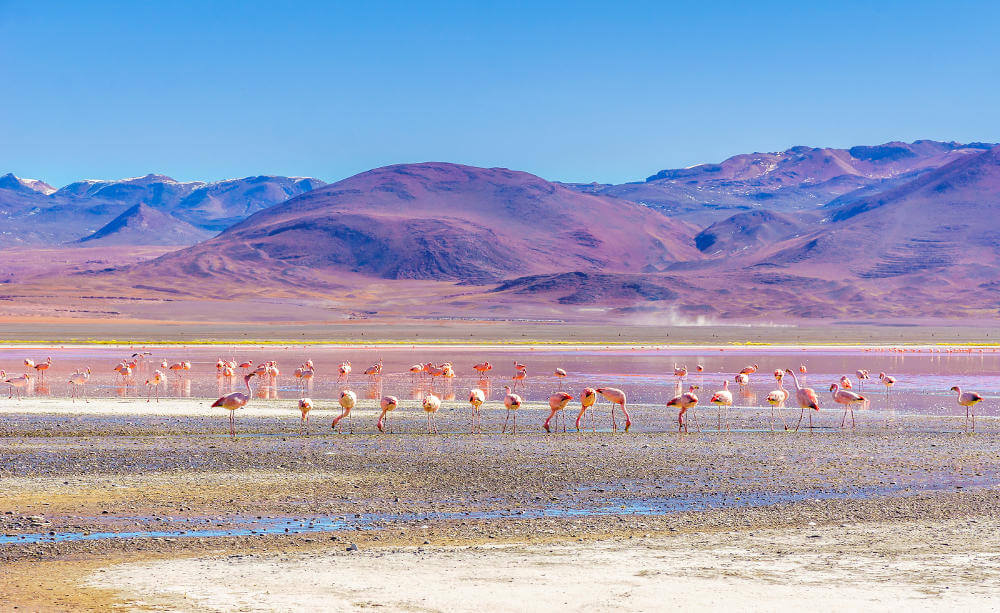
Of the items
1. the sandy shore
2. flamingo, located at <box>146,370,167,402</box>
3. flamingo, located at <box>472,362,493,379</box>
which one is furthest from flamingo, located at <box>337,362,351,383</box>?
the sandy shore

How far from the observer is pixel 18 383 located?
31.2m

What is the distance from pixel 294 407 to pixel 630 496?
12.6m

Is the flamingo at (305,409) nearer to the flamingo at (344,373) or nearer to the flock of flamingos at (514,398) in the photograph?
the flock of flamingos at (514,398)

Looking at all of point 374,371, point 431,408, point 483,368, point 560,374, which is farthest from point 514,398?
point 483,368

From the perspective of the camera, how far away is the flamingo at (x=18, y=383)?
27.5m

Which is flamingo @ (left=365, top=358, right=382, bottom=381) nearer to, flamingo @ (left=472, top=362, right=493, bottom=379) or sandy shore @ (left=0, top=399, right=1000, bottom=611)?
flamingo @ (left=472, top=362, right=493, bottom=379)

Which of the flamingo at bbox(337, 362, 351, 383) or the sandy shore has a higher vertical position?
the flamingo at bbox(337, 362, 351, 383)

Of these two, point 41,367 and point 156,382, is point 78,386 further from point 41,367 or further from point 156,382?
point 156,382

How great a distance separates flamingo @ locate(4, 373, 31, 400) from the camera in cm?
2748

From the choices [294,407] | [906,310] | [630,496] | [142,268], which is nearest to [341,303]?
[142,268]

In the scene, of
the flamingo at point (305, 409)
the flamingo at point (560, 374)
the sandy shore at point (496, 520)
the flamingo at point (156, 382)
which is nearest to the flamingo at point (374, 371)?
the flamingo at point (560, 374)

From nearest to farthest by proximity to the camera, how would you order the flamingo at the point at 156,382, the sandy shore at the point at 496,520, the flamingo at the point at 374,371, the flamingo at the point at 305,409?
1. the sandy shore at the point at 496,520
2. the flamingo at the point at 305,409
3. the flamingo at the point at 156,382
4. the flamingo at the point at 374,371

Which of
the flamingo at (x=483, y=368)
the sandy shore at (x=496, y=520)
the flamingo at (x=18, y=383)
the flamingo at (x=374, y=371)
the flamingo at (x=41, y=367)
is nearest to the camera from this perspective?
the sandy shore at (x=496, y=520)

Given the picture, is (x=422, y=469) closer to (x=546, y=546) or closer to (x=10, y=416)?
(x=546, y=546)
